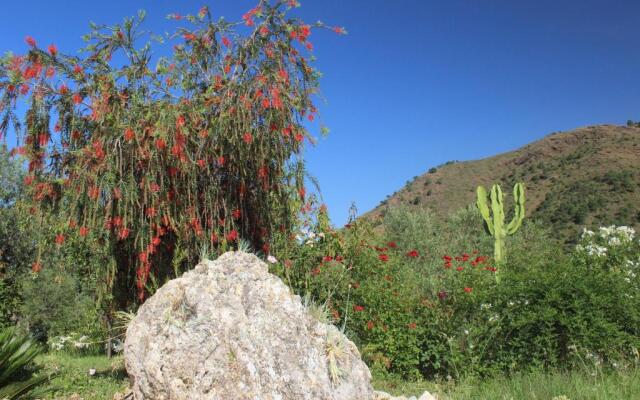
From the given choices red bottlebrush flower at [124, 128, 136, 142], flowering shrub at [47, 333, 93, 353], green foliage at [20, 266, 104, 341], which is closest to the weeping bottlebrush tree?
red bottlebrush flower at [124, 128, 136, 142]

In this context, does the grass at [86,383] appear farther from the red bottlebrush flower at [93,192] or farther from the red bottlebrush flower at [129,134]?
the red bottlebrush flower at [129,134]

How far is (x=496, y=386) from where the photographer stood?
660cm

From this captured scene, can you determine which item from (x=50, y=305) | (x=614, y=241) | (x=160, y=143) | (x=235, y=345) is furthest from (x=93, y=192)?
(x=50, y=305)

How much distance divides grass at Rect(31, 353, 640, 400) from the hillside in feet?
76.3

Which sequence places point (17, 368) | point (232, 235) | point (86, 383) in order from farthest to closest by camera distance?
1. point (86, 383)
2. point (232, 235)
3. point (17, 368)

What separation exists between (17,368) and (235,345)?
11.3 feet

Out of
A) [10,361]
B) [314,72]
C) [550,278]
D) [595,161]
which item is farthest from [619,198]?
[10,361]

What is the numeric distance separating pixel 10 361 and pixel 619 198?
122 feet

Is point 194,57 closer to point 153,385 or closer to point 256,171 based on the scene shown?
point 256,171

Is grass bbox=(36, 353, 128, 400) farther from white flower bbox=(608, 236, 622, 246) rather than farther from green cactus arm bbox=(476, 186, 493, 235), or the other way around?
green cactus arm bbox=(476, 186, 493, 235)

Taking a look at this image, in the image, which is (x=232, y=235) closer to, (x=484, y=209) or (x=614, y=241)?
(x=614, y=241)

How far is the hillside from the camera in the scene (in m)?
35.0

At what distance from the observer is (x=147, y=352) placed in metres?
4.54

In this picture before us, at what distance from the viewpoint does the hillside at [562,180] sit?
3497 cm
